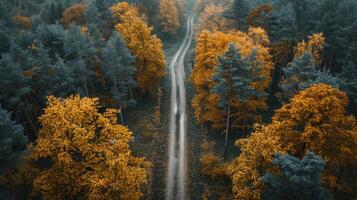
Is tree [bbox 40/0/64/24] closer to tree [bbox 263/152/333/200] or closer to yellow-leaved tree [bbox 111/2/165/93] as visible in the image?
yellow-leaved tree [bbox 111/2/165/93]

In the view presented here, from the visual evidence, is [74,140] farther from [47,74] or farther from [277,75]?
[277,75]

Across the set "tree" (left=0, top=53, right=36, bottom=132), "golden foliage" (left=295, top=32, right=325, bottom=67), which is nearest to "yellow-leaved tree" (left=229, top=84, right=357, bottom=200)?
"golden foliage" (left=295, top=32, right=325, bottom=67)

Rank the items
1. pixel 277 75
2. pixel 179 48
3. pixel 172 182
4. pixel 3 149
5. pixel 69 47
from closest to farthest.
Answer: pixel 3 149 → pixel 172 182 → pixel 69 47 → pixel 277 75 → pixel 179 48

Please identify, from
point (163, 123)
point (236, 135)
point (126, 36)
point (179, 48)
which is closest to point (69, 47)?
point (126, 36)

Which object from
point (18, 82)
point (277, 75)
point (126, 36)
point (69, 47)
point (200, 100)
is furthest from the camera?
A: point (277, 75)

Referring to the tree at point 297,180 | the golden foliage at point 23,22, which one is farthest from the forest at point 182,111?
the golden foliage at point 23,22

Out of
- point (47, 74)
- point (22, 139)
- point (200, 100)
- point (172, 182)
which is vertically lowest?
point (172, 182)
